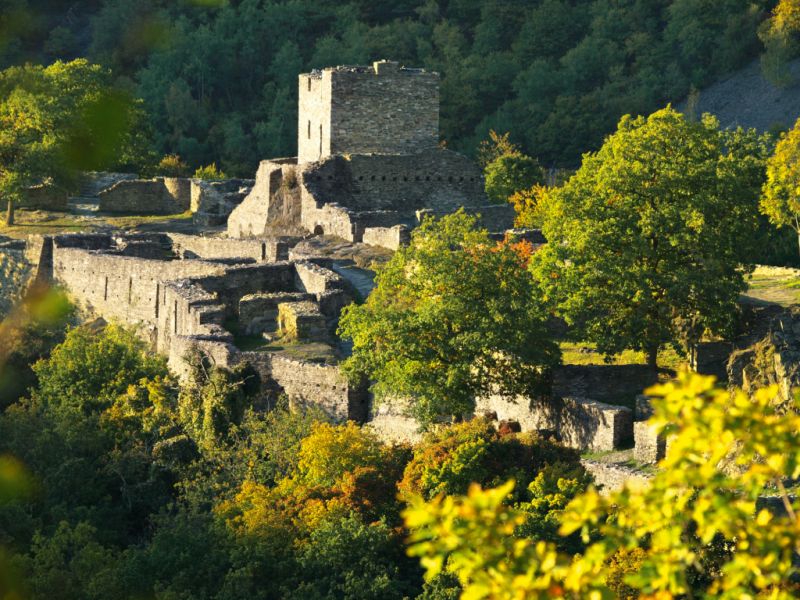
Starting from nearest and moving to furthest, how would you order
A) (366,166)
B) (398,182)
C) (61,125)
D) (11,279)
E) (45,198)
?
(11,279)
(366,166)
(398,182)
(45,198)
(61,125)

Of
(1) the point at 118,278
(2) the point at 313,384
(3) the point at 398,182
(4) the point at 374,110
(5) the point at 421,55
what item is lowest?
(2) the point at 313,384

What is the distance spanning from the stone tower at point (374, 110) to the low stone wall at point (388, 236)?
6.72m

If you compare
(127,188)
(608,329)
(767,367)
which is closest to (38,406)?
(608,329)

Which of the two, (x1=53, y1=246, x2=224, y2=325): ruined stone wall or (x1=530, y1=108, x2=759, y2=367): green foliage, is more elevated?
(x1=530, y1=108, x2=759, y2=367): green foliage

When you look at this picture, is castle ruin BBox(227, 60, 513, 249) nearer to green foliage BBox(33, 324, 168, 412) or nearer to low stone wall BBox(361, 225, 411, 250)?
low stone wall BBox(361, 225, 411, 250)

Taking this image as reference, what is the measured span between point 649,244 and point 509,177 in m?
24.7

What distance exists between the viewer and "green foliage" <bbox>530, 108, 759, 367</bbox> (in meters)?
32.7

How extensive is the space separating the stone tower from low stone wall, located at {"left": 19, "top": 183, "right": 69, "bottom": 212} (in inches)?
372

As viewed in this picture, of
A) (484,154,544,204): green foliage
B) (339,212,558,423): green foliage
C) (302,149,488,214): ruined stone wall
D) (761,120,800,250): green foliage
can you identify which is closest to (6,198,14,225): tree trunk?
(302,149,488,214): ruined stone wall

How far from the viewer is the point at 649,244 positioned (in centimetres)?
3347

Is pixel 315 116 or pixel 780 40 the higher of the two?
pixel 780 40

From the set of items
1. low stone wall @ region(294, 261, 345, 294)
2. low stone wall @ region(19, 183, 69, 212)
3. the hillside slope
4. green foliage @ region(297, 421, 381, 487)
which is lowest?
green foliage @ region(297, 421, 381, 487)

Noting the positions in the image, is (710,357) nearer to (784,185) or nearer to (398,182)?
(784,185)

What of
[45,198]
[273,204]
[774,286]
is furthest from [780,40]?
[774,286]
